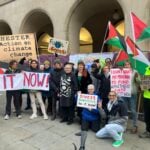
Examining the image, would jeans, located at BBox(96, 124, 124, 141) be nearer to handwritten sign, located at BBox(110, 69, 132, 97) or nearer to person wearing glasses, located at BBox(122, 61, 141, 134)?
person wearing glasses, located at BBox(122, 61, 141, 134)

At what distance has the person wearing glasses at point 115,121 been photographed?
6.83 meters

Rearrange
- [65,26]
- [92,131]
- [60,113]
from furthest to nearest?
1. [65,26]
2. [60,113]
3. [92,131]

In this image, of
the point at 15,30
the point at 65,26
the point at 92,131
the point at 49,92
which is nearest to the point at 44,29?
the point at 15,30

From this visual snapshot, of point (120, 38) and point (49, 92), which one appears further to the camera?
point (49, 92)

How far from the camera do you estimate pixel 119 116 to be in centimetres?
700

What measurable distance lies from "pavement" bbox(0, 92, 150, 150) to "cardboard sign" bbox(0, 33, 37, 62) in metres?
2.86

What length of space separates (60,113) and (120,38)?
97.3 inches

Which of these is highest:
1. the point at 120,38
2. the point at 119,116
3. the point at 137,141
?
the point at 120,38

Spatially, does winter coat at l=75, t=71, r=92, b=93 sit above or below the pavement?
above

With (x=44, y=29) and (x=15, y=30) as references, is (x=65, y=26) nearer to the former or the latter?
(x=15, y=30)

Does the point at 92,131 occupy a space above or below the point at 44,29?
below

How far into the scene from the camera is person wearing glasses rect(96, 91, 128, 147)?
683 centimetres

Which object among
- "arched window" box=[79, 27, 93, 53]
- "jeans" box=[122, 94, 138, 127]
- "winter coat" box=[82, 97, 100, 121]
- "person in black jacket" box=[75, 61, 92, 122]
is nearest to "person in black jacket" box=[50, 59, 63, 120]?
"person in black jacket" box=[75, 61, 92, 122]

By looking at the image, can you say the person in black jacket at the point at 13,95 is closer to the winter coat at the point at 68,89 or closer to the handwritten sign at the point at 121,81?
the winter coat at the point at 68,89
